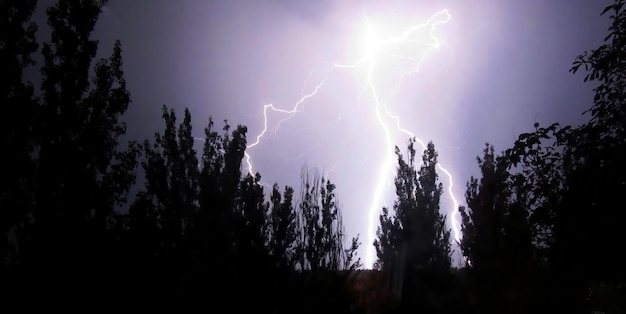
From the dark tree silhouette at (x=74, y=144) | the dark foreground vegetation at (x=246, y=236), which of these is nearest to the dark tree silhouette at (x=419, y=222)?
the dark foreground vegetation at (x=246, y=236)

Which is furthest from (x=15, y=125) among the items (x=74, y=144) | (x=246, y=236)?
(x=246, y=236)

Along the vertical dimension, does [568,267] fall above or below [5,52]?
below

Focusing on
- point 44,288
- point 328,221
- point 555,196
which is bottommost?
point 44,288

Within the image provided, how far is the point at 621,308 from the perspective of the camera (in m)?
10.4

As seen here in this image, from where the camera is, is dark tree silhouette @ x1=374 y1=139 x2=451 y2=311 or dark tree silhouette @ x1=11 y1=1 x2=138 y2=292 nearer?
dark tree silhouette @ x1=11 y1=1 x2=138 y2=292

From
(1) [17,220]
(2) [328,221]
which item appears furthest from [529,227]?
(2) [328,221]

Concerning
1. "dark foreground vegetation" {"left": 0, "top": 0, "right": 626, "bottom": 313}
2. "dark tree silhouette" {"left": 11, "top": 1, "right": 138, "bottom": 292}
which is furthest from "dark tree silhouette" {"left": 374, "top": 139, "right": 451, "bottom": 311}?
"dark tree silhouette" {"left": 11, "top": 1, "right": 138, "bottom": 292}

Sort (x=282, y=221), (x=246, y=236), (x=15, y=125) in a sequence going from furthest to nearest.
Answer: (x=282, y=221) < (x=15, y=125) < (x=246, y=236)

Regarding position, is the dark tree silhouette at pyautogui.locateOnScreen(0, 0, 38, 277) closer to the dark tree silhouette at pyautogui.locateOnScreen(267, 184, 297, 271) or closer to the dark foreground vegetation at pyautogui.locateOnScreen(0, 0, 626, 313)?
the dark foreground vegetation at pyautogui.locateOnScreen(0, 0, 626, 313)

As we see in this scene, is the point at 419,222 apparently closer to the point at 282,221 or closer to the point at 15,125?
the point at 282,221

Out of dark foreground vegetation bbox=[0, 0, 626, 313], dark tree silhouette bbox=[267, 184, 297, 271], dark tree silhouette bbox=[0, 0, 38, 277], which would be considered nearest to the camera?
dark foreground vegetation bbox=[0, 0, 626, 313]

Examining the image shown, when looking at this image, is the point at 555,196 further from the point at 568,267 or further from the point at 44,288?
the point at 44,288

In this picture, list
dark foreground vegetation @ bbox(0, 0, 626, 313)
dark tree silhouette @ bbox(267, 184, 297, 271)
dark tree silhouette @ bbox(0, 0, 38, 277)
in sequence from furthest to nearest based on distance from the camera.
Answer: dark tree silhouette @ bbox(267, 184, 297, 271)
dark tree silhouette @ bbox(0, 0, 38, 277)
dark foreground vegetation @ bbox(0, 0, 626, 313)

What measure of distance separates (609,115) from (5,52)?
13327mm
